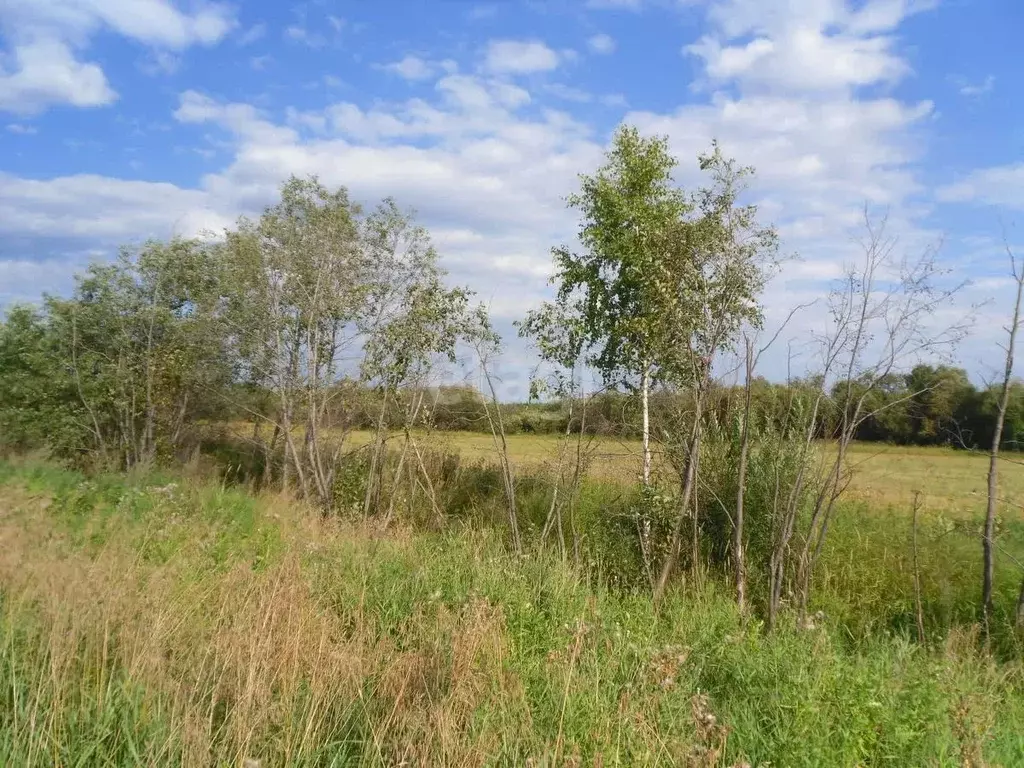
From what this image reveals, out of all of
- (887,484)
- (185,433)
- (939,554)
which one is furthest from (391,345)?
(887,484)

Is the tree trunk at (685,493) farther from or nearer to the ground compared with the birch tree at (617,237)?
nearer to the ground

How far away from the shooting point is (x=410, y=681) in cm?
386

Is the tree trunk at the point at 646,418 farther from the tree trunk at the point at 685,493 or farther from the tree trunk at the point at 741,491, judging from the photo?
the tree trunk at the point at 741,491

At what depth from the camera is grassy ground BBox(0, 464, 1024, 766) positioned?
3256 millimetres

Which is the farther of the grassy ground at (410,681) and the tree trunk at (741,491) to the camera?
the tree trunk at (741,491)

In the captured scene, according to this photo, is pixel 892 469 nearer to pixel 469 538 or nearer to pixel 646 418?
pixel 646 418

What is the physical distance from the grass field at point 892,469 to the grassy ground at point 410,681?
3592 mm

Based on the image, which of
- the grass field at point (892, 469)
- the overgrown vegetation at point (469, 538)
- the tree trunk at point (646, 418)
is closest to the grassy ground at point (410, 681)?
the overgrown vegetation at point (469, 538)

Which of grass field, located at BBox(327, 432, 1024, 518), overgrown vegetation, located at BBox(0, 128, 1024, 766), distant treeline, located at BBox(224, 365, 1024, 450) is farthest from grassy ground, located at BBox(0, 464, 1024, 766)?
grass field, located at BBox(327, 432, 1024, 518)

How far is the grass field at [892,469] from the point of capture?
10.5m

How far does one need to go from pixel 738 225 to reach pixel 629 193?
517cm

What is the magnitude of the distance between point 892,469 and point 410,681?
51.3 feet

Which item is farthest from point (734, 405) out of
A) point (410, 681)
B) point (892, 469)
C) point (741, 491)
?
point (892, 469)

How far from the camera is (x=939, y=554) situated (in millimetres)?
9406
